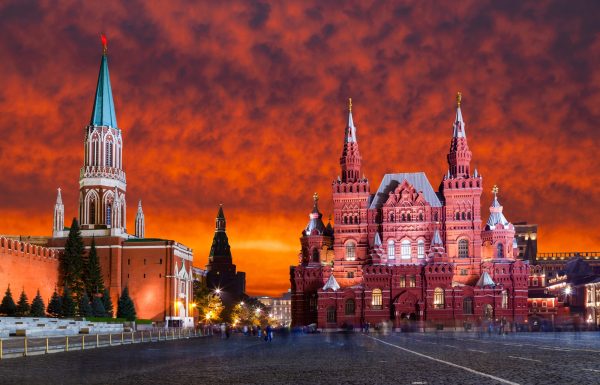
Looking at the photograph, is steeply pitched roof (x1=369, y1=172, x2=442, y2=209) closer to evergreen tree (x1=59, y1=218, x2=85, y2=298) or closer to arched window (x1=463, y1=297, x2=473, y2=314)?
arched window (x1=463, y1=297, x2=473, y2=314)

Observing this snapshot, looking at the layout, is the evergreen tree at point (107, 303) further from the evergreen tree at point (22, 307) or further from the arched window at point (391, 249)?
the arched window at point (391, 249)

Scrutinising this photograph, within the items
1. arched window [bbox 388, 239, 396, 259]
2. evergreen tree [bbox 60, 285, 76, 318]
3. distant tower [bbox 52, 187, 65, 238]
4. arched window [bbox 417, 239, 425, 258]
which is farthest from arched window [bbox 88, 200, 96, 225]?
arched window [bbox 417, 239, 425, 258]

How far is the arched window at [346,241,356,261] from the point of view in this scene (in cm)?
10834

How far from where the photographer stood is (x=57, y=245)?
101438 millimetres

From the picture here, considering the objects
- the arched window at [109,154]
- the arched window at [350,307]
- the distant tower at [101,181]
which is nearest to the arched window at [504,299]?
the arched window at [350,307]

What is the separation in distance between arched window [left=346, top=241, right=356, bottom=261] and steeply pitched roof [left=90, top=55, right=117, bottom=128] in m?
35.8

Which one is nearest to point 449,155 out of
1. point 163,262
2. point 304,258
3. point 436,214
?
point 436,214

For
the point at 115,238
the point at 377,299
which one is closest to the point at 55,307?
the point at 115,238

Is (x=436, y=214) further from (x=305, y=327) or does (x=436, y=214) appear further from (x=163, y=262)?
(x=163, y=262)

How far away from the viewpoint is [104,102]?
354 ft

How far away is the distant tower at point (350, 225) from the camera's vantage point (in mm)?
107875

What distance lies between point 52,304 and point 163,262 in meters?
22.6

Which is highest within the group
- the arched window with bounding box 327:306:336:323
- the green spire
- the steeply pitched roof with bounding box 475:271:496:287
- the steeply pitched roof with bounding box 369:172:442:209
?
the green spire

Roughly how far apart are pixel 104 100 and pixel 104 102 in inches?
13.8
